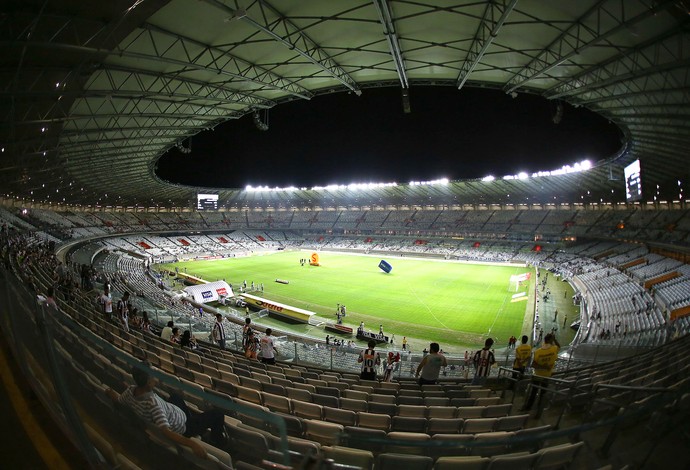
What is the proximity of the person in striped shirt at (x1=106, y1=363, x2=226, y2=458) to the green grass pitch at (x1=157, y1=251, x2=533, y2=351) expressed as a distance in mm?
19215

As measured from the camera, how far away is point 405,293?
33656mm

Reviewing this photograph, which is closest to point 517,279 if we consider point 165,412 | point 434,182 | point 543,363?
point 434,182

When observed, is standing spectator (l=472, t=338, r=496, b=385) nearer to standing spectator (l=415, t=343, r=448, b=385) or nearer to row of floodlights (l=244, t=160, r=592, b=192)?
standing spectator (l=415, t=343, r=448, b=385)

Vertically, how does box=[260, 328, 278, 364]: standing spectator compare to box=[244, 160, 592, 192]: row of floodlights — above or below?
below

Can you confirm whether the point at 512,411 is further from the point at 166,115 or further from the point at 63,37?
the point at 166,115

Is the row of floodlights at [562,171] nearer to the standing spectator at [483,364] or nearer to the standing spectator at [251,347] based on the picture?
the standing spectator at [483,364]

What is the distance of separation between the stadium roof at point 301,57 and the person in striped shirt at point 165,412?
33.4ft

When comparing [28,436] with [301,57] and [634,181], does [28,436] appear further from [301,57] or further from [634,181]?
[634,181]

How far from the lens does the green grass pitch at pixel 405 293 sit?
2411 cm

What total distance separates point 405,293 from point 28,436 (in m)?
32.0

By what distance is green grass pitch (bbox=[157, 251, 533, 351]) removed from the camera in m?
24.1

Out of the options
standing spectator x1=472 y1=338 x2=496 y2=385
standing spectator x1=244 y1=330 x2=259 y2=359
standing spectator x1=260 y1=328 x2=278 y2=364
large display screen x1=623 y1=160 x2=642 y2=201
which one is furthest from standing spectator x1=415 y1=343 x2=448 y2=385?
large display screen x1=623 y1=160 x2=642 y2=201

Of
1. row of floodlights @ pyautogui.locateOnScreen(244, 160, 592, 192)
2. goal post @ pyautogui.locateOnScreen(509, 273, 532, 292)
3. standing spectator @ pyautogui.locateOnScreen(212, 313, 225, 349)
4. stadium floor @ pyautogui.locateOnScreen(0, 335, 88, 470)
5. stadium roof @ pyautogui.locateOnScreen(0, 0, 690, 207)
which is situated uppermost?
row of floodlights @ pyautogui.locateOnScreen(244, 160, 592, 192)

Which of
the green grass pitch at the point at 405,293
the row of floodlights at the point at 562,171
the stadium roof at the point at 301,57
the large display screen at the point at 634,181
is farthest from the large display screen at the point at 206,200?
the large display screen at the point at 634,181
